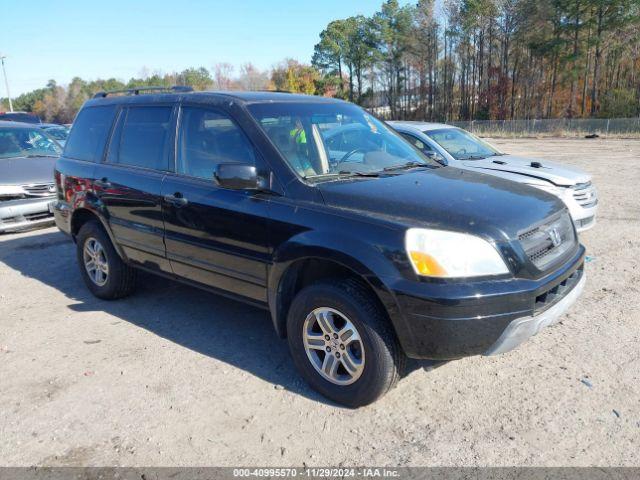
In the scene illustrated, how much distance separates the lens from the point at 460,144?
8.16 metres

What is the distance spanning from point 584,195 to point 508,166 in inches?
41.5

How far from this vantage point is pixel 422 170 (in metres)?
3.98

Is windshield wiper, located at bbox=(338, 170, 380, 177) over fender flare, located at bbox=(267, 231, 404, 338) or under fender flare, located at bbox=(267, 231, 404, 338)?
over

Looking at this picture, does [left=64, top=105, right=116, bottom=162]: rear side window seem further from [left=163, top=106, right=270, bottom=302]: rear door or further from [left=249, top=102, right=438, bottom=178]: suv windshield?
[left=249, top=102, right=438, bottom=178]: suv windshield

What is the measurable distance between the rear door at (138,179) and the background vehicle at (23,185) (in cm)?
410

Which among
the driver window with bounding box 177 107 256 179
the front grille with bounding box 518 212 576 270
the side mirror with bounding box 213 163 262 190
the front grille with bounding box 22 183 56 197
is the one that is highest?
the driver window with bounding box 177 107 256 179

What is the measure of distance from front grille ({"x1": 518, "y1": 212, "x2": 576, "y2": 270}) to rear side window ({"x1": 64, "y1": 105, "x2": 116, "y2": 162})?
3899mm

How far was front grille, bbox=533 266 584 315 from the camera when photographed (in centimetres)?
296

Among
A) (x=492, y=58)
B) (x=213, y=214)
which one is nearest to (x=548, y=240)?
(x=213, y=214)

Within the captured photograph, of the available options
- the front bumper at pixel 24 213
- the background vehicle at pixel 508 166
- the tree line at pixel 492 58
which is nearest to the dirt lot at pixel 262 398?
the background vehicle at pixel 508 166

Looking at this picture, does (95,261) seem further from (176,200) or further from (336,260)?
(336,260)

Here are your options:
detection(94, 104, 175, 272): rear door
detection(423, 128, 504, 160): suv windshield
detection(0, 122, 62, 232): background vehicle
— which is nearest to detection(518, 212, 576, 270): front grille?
detection(94, 104, 175, 272): rear door

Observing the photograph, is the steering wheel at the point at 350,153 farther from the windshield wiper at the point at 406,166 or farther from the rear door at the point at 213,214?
the rear door at the point at 213,214

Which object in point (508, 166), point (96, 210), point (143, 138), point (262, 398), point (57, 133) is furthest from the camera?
point (57, 133)
